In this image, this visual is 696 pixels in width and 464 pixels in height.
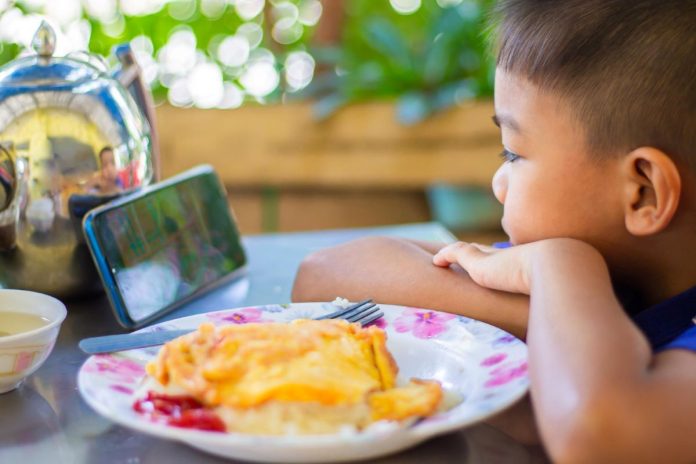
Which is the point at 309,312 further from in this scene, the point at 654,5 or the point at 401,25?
the point at 401,25

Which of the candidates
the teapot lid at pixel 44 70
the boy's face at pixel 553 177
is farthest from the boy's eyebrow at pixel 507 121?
the teapot lid at pixel 44 70

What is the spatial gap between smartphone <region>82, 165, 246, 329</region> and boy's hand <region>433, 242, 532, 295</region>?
35 cm

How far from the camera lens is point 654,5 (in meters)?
0.80

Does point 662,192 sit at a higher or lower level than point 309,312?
higher

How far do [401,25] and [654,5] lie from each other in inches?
92.6

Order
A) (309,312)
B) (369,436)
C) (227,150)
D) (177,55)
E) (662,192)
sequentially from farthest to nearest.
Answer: (177,55) → (227,150) → (309,312) → (662,192) → (369,436)

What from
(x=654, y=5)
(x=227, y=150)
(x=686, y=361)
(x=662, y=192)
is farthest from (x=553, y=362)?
(x=227, y=150)

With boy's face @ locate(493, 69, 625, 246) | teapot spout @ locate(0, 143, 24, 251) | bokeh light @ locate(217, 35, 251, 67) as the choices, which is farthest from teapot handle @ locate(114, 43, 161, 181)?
bokeh light @ locate(217, 35, 251, 67)

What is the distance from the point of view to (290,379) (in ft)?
2.04

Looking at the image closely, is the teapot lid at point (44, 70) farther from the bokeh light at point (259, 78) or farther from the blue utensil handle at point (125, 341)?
the bokeh light at point (259, 78)

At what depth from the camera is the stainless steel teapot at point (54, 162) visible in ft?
3.23

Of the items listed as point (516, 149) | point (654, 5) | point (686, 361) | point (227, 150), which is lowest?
point (227, 150)

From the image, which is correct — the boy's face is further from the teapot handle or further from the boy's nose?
the teapot handle

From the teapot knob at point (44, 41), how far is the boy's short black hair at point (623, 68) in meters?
0.58
